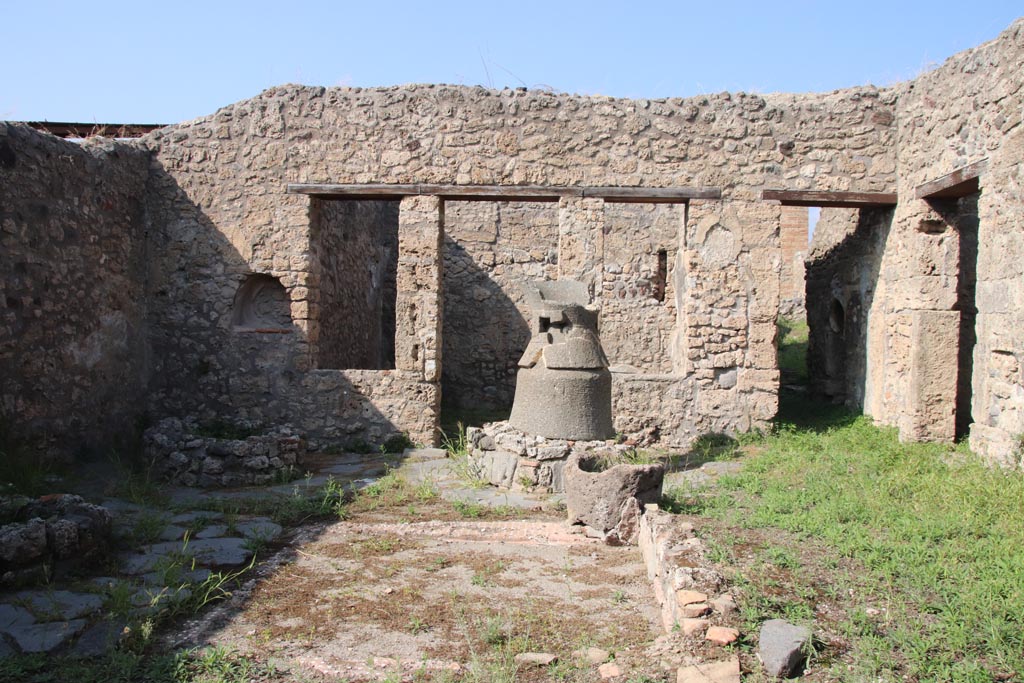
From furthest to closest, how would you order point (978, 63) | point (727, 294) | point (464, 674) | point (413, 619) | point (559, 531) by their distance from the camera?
point (727, 294) < point (978, 63) < point (559, 531) < point (413, 619) < point (464, 674)

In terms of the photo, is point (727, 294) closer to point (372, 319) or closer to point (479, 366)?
point (479, 366)

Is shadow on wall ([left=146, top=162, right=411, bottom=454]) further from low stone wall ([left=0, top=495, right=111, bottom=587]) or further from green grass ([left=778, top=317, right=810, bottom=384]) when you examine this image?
green grass ([left=778, top=317, right=810, bottom=384])

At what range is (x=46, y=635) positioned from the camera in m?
3.71

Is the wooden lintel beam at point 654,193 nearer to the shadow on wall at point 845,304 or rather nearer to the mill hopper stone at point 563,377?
the mill hopper stone at point 563,377

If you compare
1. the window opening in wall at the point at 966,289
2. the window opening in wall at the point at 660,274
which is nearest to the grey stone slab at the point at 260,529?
the window opening in wall at the point at 966,289

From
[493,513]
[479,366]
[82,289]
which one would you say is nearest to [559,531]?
[493,513]

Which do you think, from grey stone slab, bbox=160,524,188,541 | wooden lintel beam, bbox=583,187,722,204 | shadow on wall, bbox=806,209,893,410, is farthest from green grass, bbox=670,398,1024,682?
grey stone slab, bbox=160,524,188,541

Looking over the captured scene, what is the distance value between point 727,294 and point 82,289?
664cm

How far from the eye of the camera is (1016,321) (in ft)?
20.3

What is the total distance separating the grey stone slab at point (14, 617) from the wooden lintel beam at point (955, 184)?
24.8ft

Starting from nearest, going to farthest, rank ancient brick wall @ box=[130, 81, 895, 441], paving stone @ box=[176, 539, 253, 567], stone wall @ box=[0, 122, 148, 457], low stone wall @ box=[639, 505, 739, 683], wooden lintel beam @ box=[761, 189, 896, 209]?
low stone wall @ box=[639, 505, 739, 683] < paving stone @ box=[176, 539, 253, 567] < stone wall @ box=[0, 122, 148, 457] < wooden lintel beam @ box=[761, 189, 896, 209] < ancient brick wall @ box=[130, 81, 895, 441]

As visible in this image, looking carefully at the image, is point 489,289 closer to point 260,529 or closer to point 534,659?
point 260,529

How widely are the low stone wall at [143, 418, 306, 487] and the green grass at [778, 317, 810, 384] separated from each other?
23.3 feet

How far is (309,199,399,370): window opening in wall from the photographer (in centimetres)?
924
